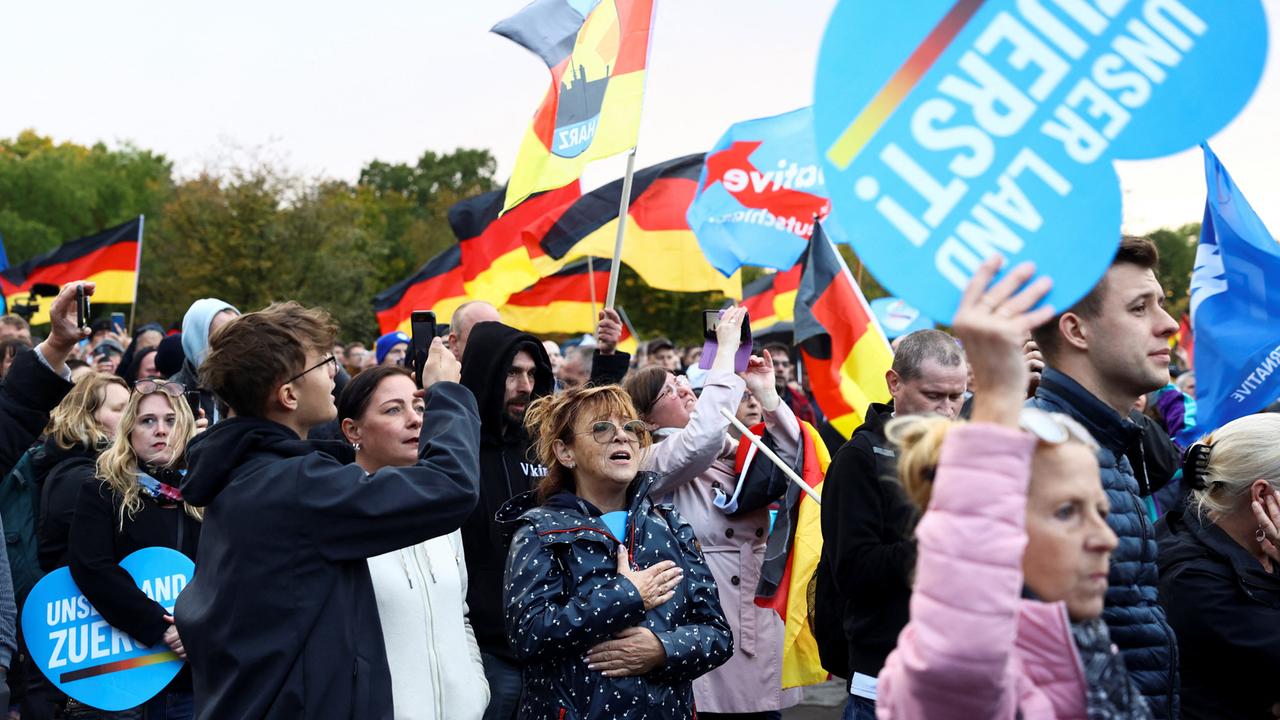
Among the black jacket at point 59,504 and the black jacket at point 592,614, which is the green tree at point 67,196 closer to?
the black jacket at point 59,504

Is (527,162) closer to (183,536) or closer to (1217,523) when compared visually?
(183,536)

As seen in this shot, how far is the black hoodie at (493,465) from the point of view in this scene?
462 cm

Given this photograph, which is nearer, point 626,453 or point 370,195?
point 626,453

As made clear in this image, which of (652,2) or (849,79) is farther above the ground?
(652,2)

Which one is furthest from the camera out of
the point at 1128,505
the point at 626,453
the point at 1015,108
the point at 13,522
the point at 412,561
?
the point at 13,522

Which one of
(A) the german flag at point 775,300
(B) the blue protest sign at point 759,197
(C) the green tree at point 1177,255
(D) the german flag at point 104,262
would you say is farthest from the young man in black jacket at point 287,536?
(C) the green tree at point 1177,255

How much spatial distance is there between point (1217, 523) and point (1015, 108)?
2277 millimetres

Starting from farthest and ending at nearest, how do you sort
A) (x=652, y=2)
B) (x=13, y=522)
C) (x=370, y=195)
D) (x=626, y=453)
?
(x=370, y=195) < (x=652, y=2) < (x=13, y=522) < (x=626, y=453)

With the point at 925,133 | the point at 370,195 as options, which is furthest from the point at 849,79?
the point at 370,195

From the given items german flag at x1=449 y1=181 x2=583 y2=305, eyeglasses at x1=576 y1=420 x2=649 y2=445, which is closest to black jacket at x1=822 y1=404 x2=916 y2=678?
eyeglasses at x1=576 y1=420 x2=649 y2=445

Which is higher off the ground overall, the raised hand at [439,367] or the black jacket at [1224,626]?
the raised hand at [439,367]

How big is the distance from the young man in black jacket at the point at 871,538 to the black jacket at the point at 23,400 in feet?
8.86

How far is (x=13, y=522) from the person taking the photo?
5.72 metres

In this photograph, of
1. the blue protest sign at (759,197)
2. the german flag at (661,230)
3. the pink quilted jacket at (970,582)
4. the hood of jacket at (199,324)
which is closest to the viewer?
the pink quilted jacket at (970,582)
